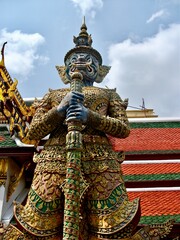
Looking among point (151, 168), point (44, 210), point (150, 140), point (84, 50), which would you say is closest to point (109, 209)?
point (44, 210)

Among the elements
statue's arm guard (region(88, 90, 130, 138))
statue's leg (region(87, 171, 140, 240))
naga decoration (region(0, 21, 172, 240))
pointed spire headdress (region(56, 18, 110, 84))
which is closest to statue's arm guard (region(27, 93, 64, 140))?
naga decoration (region(0, 21, 172, 240))

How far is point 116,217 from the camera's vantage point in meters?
2.53

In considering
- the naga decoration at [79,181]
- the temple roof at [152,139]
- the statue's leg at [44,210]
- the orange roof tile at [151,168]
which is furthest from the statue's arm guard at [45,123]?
the temple roof at [152,139]

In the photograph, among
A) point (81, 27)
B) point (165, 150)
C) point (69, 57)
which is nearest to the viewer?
point (69, 57)

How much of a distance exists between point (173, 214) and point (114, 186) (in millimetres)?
1587

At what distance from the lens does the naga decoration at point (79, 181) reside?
2.42m

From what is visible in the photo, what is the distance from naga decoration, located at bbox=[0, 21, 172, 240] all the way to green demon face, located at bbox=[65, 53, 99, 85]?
0.69 feet

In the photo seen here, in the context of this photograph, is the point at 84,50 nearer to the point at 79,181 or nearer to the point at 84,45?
the point at 84,45

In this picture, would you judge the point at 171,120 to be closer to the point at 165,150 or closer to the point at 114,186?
the point at 165,150

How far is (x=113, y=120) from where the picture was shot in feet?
9.24

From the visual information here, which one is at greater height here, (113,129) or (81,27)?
(81,27)

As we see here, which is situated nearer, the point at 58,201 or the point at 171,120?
the point at 58,201

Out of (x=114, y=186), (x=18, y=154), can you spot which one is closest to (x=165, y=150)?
(x=18, y=154)

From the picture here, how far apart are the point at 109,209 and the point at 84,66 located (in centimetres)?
144
